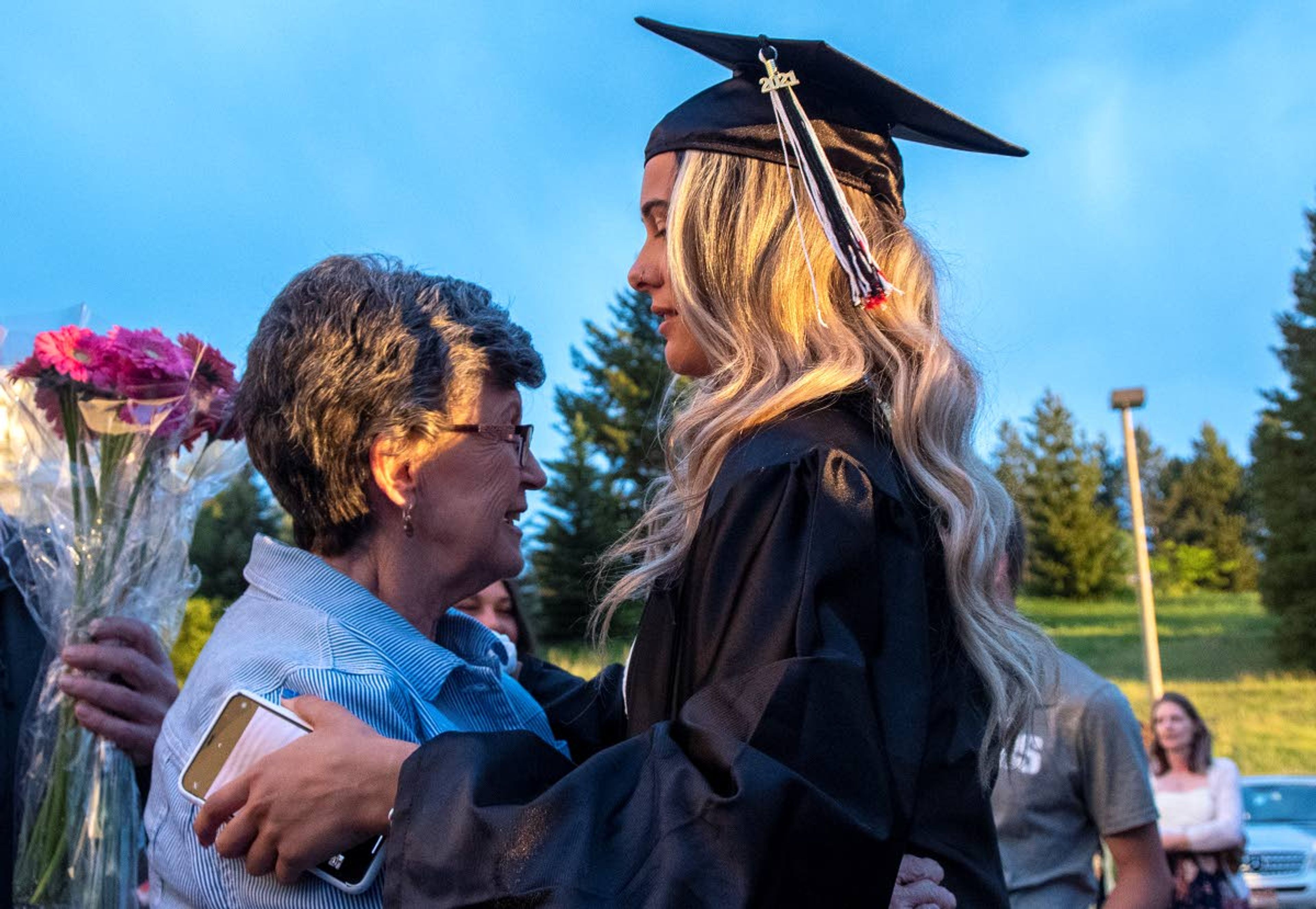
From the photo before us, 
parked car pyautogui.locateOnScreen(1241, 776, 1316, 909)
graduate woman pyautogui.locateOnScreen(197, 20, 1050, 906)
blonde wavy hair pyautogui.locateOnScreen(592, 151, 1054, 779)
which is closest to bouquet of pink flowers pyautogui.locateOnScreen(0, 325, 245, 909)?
graduate woman pyautogui.locateOnScreen(197, 20, 1050, 906)

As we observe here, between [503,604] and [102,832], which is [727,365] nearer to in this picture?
[102,832]

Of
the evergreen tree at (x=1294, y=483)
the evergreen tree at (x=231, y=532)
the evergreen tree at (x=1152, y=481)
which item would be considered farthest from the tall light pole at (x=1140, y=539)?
the evergreen tree at (x=1152, y=481)

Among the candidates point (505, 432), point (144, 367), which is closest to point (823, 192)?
point (505, 432)

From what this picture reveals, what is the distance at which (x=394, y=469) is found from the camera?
2.29 meters

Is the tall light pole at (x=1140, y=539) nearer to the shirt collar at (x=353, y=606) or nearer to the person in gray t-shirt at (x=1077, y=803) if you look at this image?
the person in gray t-shirt at (x=1077, y=803)

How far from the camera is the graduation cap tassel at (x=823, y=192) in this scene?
1995mm

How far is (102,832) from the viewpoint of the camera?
2.71 meters

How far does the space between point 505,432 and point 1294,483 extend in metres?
46.3

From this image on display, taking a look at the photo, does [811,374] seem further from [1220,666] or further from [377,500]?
[1220,666]

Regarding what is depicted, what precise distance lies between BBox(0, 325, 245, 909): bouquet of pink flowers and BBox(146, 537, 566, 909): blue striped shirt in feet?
2.11

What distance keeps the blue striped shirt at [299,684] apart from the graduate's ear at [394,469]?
0.56ft

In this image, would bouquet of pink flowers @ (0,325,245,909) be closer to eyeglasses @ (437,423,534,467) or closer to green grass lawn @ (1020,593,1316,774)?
eyeglasses @ (437,423,534,467)

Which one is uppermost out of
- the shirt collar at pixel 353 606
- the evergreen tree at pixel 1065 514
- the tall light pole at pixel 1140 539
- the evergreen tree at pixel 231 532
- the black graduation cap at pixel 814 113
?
the evergreen tree at pixel 1065 514

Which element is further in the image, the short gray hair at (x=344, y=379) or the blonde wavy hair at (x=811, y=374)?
the short gray hair at (x=344, y=379)
